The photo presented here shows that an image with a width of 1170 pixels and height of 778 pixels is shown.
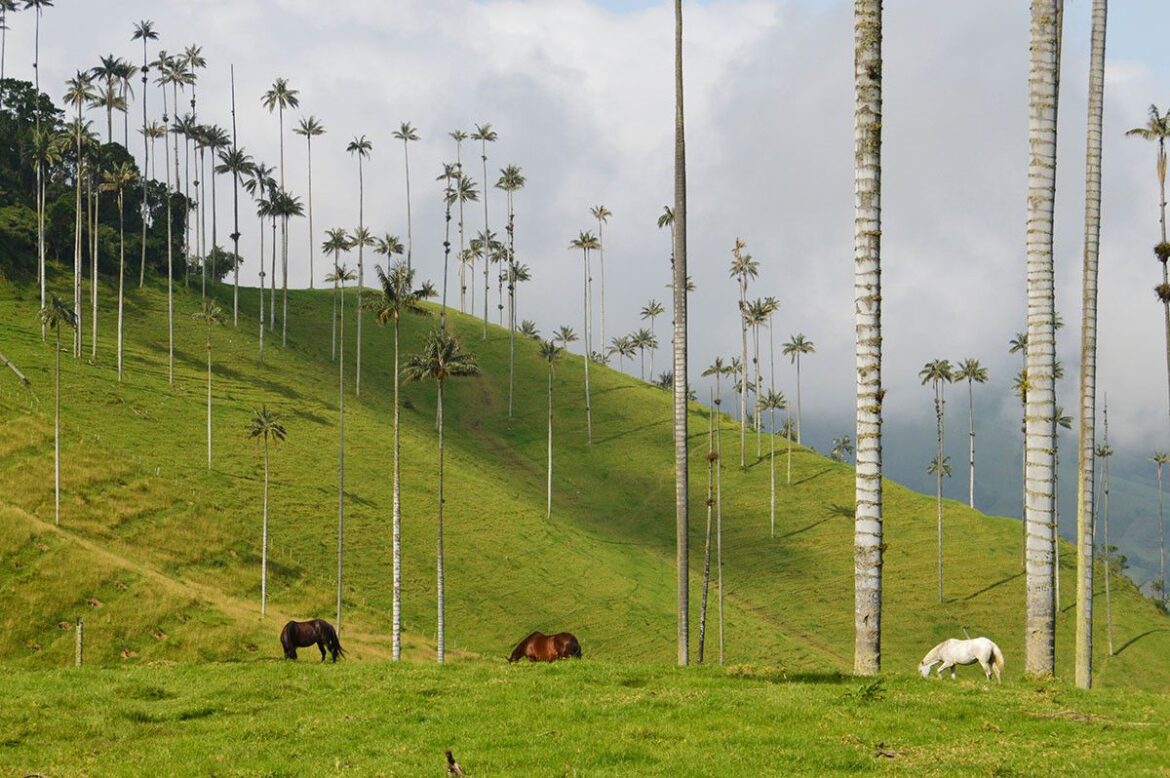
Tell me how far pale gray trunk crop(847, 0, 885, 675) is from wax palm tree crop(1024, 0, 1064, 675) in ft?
Answer: 12.5

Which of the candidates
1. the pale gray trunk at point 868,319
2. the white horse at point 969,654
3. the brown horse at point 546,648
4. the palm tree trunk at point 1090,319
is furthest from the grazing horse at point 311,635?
the palm tree trunk at point 1090,319

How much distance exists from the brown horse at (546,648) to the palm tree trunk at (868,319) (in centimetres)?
1836

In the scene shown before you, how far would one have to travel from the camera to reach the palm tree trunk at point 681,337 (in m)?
40.8

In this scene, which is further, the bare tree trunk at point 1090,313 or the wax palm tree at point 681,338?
the wax palm tree at point 681,338

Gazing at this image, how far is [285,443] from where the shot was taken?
129 meters

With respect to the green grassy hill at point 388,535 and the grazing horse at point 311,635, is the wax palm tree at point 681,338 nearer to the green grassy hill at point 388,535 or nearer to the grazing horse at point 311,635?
the grazing horse at point 311,635

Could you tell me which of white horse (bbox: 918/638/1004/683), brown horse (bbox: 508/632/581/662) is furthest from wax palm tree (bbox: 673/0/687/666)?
white horse (bbox: 918/638/1004/683)

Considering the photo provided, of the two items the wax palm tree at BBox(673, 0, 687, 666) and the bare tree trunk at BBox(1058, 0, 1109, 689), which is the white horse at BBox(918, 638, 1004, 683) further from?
the wax palm tree at BBox(673, 0, 687, 666)

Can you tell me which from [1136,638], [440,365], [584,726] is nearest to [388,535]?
[440,365]

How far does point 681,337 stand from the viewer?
142 ft

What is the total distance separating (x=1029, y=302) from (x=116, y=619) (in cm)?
6486

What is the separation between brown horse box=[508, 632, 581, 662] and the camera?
1640 inches

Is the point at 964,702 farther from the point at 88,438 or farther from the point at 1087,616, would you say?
the point at 88,438

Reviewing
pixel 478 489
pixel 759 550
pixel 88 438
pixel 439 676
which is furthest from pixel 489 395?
pixel 439 676
